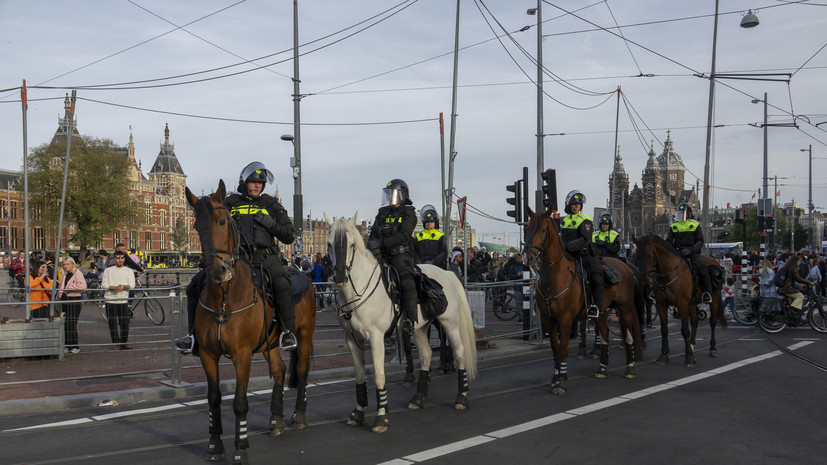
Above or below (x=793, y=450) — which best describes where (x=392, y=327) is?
above

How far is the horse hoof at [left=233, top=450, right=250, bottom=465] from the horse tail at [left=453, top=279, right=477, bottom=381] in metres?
3.54

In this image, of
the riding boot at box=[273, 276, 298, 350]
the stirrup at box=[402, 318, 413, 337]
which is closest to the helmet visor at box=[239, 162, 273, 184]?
the riding boot at box=[273, 276, 298, 350]

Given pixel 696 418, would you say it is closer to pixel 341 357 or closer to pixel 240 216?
pixel 240 216

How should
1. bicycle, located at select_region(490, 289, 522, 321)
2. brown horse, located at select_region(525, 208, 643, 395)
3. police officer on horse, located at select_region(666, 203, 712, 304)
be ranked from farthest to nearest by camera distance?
1. bicycle, located at select_region(490, 289, 522, 321)
2. police officer on horse, located at select_region(666, 203, 712, 304)
3. brown horse, located at select_region(525, 208, 643, 395)

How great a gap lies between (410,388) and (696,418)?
414 cm

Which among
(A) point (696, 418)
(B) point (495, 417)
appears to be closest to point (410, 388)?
(B) point (495, 417)

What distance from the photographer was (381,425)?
291 inches

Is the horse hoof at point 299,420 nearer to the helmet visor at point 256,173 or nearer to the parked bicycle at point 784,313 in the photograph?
the helmet visor at point 256,173

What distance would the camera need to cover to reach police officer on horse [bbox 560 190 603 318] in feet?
34.1

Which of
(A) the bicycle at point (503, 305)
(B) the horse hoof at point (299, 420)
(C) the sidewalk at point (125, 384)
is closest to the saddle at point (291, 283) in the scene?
(B) the horse hoof at point (299, 420)

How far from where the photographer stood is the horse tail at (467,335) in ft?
29.5

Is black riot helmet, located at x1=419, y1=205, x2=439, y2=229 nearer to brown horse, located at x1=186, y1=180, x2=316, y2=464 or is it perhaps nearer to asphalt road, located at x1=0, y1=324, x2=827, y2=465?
asphalt road, located at x1=0, y1=324, x2=827, y2=465

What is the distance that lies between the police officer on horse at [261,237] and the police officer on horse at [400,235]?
128 cm

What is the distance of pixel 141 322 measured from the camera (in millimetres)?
12883
